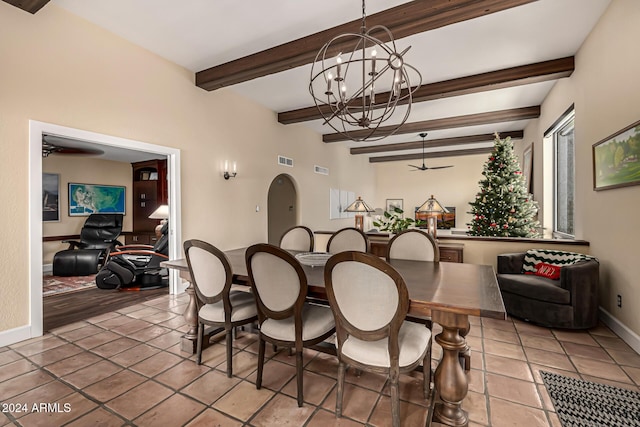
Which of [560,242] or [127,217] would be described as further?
[127,217]

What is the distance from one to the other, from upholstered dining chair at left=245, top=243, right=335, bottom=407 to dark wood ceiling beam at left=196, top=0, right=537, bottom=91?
2264mm

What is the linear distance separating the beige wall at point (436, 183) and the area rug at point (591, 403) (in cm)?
793

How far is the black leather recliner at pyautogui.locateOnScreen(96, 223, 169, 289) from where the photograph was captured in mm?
4270

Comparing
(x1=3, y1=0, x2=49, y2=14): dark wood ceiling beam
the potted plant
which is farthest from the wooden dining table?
(x1=3, y1=0, x2=49, y2=14): dark wood ceiling beam

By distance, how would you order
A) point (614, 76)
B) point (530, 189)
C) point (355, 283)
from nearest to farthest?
point (355, 283) → point (614, 76) → point (530, 189)

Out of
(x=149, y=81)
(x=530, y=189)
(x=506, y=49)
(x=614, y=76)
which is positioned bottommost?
(x=530, y=189)

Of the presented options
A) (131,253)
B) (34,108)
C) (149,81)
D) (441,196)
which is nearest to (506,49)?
(149,81)

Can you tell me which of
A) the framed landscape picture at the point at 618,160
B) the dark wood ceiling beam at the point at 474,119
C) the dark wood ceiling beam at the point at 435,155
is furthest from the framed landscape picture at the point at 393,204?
the framed landscape picture at the point at 618,160

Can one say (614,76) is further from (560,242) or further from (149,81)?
(149,81)

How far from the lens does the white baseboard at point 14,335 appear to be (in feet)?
8.27

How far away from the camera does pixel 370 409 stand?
1739mm

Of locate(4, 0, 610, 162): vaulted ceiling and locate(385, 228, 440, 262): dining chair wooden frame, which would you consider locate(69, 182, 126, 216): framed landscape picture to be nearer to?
locate(4, 0, 610, 162): vaulted ceiling

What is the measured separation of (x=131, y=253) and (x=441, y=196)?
8.69 metres

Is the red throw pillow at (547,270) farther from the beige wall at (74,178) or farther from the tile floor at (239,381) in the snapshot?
the beige wall at (74,178)
